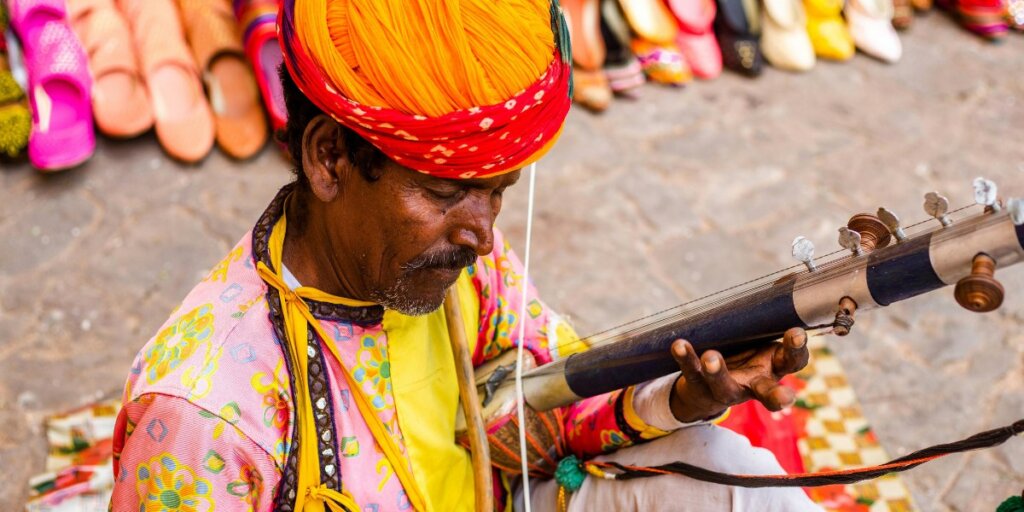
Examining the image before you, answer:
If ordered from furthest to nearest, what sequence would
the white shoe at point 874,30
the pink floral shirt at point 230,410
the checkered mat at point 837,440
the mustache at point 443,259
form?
the white shoe at point 874,30 < the checkered mat at point 837,440 < the mustache at point 443,259 < the pink floral shirt at point 230,410

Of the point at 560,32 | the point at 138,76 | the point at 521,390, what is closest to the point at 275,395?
the point at 521,390

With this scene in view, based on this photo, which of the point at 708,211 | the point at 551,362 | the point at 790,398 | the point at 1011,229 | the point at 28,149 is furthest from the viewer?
the point at 708,211

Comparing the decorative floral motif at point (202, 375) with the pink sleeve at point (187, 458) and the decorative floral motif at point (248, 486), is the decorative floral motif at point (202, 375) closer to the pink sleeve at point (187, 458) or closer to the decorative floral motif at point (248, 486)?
the pink sleeve at point (187, 458)

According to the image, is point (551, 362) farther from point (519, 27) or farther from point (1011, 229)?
point (1011, 229)

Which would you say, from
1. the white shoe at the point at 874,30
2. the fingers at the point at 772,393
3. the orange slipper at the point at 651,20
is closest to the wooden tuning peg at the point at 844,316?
the fingers at the point at 772,393

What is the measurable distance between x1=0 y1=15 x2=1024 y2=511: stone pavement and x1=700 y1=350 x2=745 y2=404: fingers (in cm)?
156

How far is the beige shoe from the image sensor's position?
15.1 feet

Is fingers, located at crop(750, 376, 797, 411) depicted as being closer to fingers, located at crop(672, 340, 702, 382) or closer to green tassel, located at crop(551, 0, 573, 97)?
fingers, located at crop(672, 340, 702, 382)

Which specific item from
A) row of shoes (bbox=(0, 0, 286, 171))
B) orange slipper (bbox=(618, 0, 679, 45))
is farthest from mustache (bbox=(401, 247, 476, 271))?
orange slipper (bbox=(618, 0, 679, 45))

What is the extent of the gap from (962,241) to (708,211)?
262 cm

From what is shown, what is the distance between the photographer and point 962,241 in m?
1.20

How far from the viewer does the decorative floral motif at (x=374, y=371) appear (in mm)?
1677

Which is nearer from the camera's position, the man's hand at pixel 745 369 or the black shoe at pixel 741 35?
the man's hand at pixel 745 369

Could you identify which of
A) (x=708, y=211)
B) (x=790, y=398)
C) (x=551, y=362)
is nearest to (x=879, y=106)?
(x=708, y=211)
